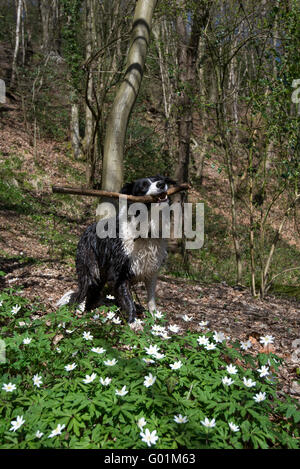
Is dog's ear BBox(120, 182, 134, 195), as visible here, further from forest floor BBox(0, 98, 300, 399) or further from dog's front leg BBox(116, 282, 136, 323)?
forest floor BBox(0, 98, 300, 399)

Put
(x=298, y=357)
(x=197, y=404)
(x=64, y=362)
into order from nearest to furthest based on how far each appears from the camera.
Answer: (x=197, y=404) < (x=64, y=362) < (x=298, y=357)

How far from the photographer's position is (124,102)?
5672mm

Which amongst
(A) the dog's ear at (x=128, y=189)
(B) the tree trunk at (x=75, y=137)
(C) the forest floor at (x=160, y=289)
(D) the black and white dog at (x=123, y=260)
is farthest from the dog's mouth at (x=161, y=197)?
(B) the tree trunk at (x=75, y=137)

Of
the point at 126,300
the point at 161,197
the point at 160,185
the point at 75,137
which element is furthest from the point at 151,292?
the point at 75,137

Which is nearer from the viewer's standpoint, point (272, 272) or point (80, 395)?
point (80, 395)

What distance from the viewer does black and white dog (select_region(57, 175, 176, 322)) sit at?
401 centimetres

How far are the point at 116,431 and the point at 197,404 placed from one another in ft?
1.95

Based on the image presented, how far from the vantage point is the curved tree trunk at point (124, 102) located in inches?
217

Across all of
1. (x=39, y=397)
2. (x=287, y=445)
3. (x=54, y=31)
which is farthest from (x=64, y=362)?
(x=54, y=31)

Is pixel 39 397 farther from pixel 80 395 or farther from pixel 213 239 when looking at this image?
pixel 213 239

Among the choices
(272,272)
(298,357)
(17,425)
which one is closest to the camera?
(17,425)

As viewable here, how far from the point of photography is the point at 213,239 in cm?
Answer: 1410

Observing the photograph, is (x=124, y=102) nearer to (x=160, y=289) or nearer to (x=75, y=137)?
(x=160, y=289)

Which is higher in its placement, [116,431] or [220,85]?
[220,85]
